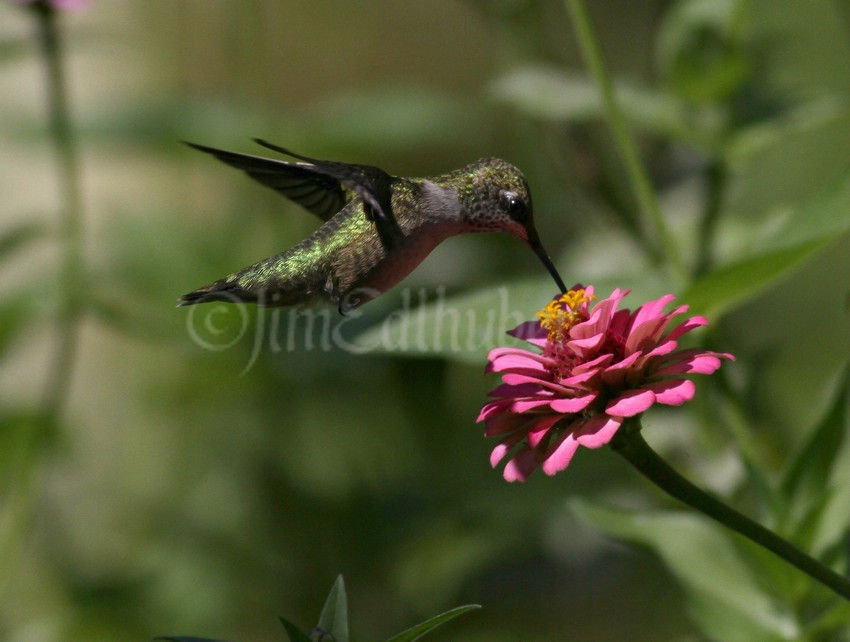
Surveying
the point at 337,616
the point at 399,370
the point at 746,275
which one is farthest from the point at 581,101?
the point at 337,616

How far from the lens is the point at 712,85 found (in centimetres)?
84

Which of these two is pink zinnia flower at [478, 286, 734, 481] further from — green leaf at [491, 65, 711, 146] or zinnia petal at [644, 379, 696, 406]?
green leaf at [491, 65, 711, 146]

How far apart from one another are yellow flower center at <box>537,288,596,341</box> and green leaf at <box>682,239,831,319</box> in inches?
4.2

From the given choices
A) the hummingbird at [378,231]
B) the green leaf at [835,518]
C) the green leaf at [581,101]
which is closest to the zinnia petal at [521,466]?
the hummingbird at [378,231]

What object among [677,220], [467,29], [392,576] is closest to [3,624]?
[392,576]

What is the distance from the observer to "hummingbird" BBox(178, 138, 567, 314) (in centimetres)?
52

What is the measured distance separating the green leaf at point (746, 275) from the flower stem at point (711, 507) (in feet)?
0.59

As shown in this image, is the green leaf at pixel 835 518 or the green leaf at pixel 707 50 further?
the green leaf at pixel 707 50

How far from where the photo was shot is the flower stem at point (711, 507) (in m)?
0.37

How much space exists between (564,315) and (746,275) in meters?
0.14

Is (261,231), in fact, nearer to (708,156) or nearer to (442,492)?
(442,492)

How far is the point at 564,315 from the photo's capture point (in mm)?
465

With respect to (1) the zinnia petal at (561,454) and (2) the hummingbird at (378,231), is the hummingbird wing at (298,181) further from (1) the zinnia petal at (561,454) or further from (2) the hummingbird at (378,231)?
(1) the zinnia petal at (561,454)

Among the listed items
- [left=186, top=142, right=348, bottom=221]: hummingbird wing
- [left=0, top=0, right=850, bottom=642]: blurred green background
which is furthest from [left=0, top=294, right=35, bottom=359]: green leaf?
[left=186, top=142, right=348, bottom=221]: hummingbird wing
